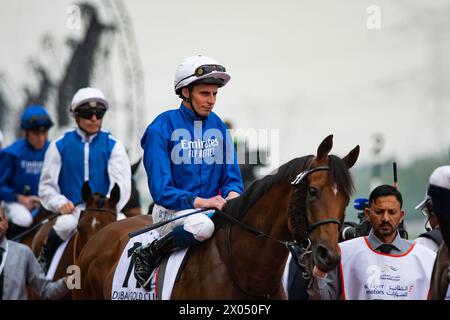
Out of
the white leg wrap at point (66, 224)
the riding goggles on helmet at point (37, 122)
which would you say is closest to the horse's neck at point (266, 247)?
the white leg wrap at point (66, 224)

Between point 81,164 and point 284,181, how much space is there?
3.40m

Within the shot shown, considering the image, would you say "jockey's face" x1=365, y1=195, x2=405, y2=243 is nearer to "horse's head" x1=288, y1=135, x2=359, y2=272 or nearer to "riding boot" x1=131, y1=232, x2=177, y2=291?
"horse's head" x1=288, y1=135, x2=359, y2=272

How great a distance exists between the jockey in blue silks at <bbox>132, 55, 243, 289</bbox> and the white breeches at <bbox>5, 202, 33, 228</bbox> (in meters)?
3.91

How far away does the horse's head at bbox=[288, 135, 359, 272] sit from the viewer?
17.0ft

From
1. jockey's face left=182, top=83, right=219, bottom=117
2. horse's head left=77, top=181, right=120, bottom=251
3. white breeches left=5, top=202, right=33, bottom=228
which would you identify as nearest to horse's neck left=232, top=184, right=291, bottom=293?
jockey's face left=182, top=83, right=219, bottom=117

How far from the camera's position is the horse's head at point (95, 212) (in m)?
8.05

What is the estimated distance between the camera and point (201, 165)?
20.2 feet

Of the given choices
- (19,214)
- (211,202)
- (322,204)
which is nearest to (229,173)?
(211,202)

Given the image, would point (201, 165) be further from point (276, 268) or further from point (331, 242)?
point (331, 242)

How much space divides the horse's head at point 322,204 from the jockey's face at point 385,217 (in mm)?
831

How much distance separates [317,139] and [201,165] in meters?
5.13

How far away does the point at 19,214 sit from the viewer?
32.9ft
